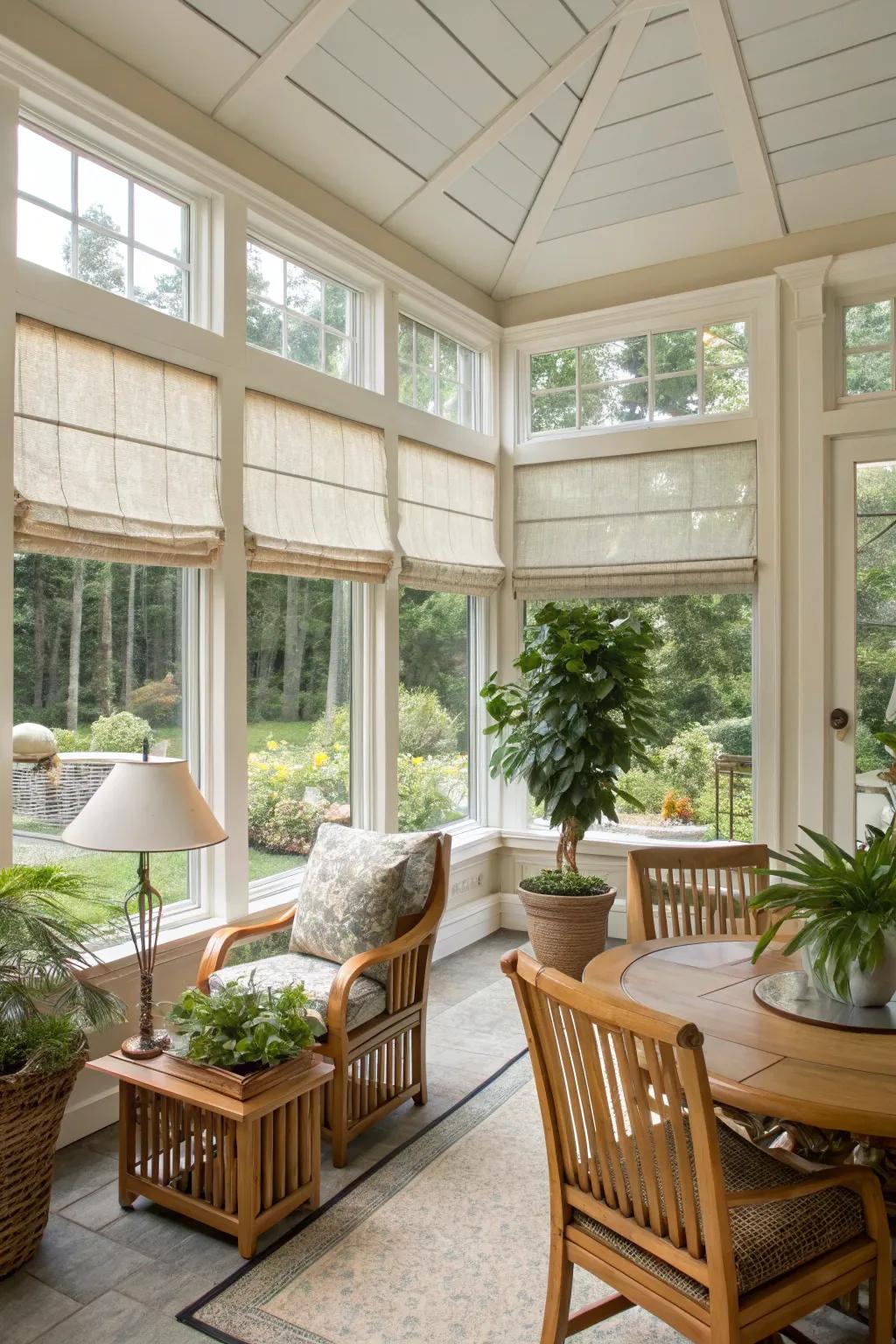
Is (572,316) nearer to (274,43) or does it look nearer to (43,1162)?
(274,43)

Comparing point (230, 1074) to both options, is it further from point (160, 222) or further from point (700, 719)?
point (700, 719)

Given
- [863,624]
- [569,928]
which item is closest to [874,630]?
[863,624]

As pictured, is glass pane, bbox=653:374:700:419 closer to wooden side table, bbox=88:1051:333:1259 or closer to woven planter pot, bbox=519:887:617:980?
woven planter pot, bbox=519:887:617:980

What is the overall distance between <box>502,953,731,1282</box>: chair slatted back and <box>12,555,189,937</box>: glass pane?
159 cm

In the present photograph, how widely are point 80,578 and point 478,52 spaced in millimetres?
2502

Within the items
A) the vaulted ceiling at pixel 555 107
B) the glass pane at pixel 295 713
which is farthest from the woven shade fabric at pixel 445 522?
the vaulted ceiling at pixel 555 107

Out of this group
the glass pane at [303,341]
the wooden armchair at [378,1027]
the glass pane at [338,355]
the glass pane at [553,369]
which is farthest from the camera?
the glass pane at [553,369]

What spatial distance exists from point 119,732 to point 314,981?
1.06 meters

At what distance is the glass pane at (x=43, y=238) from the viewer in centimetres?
288

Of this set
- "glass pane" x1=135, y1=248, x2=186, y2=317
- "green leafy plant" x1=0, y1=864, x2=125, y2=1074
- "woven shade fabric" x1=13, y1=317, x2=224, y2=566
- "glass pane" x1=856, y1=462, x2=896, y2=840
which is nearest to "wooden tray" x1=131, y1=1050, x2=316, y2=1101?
"green leafy plant" x1=0, y1=864, x2=125, y2=1074

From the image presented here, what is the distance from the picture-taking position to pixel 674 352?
191 inches

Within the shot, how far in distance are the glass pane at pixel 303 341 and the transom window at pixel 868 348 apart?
2.46 m

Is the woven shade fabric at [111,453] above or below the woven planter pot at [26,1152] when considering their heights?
above

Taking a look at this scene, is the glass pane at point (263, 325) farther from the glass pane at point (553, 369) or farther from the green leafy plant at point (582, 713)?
the glass pane at point (553, 369)
